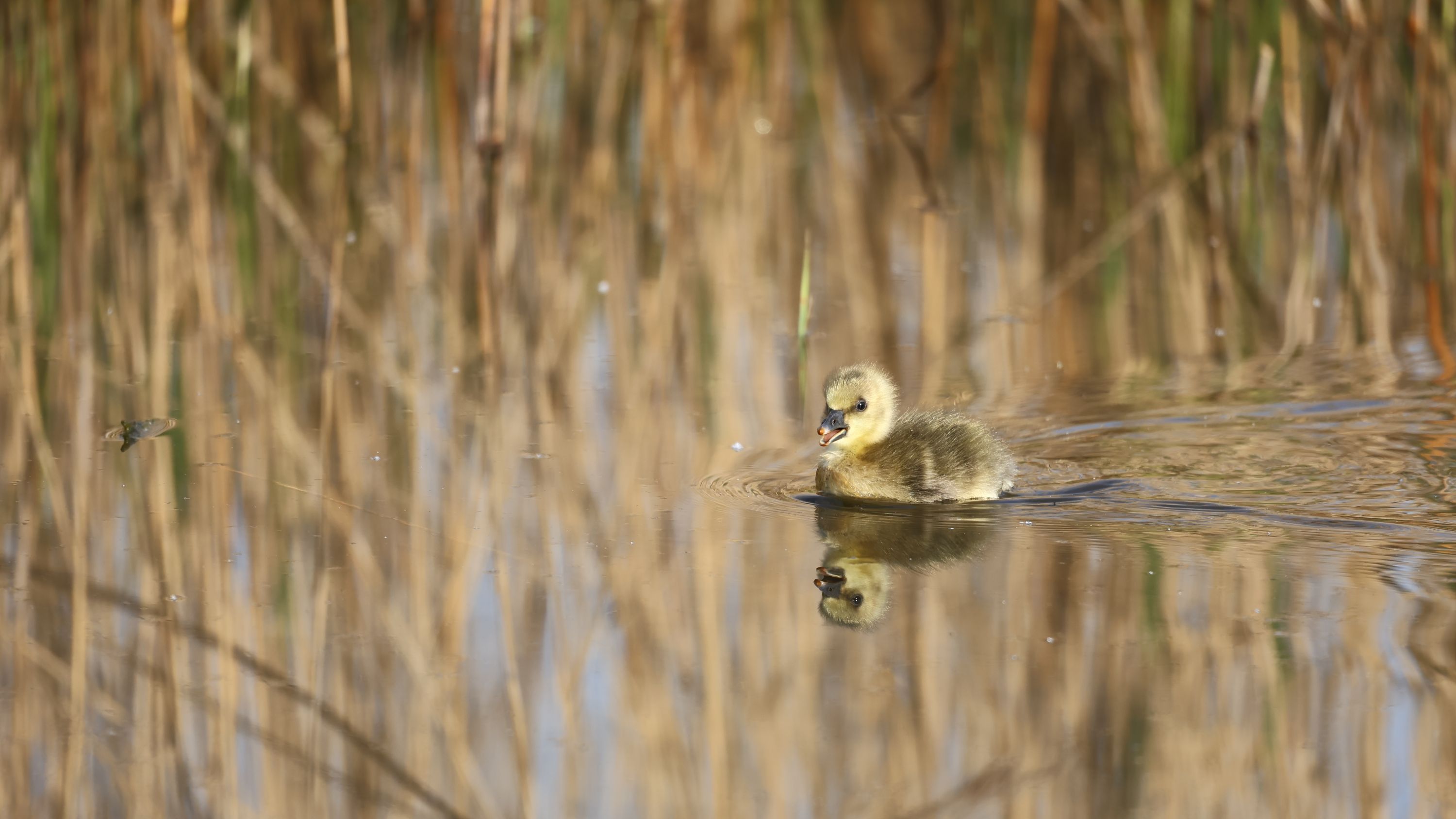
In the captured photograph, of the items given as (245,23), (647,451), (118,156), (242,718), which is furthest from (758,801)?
(245,23)

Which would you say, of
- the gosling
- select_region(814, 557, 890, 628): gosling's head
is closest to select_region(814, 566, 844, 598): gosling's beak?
select_region(814, 557, 890, 628): gosling's head

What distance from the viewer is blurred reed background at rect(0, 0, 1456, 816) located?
118 inches

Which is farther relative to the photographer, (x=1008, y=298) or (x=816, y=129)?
(x=816, y=129)

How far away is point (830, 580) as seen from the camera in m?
3.81

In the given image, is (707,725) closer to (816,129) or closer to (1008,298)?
(1008,298)

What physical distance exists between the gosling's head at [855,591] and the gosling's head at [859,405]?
2.35 ft

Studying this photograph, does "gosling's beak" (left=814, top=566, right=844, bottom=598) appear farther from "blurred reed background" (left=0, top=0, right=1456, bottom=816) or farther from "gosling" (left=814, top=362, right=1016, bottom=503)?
"gosling" (left=814, top=362, right=1016, bottom=503)

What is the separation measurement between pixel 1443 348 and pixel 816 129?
382 cm

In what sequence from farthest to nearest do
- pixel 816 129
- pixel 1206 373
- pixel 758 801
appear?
pixel 816 129, pixel 1206 373, pixel 758 801

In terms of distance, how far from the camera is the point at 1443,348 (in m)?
5.63

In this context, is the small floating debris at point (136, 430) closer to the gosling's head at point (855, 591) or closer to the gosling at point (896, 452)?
the gosling at point (896, 452)

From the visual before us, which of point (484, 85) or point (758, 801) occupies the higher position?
point (484, 85)

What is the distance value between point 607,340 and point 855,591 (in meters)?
2.23

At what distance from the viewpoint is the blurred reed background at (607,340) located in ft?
9.87
